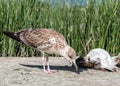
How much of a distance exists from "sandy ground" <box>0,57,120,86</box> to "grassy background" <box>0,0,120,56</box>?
3.40 feet

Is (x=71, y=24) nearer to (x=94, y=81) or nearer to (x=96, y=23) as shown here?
(x=96, y=23)

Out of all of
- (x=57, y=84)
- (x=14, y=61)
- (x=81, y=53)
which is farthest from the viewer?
(x=81, y=53)

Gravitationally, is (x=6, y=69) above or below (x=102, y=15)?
below

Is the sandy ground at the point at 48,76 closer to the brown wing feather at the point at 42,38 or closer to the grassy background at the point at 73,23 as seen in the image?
the brown wing feather at the point at 42,38

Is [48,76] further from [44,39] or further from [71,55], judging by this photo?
[44,39]

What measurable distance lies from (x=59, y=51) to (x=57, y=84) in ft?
3.59

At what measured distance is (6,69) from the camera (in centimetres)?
945

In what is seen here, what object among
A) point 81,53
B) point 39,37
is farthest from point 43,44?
point 81,53

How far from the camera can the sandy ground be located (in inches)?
331

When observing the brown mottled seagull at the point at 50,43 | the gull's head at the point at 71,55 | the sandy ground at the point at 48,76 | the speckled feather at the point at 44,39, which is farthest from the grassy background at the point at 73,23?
the gull's head at the point at 71,55

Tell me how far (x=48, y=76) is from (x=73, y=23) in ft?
9.13

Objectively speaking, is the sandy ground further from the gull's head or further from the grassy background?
the grassy background

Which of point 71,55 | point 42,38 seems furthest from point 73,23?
point 71,55

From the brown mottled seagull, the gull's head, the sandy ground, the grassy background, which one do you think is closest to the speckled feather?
the brown mottled seagull
